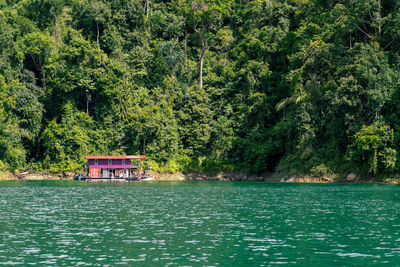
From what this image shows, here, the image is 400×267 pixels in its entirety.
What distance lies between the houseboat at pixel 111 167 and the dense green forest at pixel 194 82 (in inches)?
115

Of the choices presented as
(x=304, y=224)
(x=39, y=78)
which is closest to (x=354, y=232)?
(x=304, y=224)

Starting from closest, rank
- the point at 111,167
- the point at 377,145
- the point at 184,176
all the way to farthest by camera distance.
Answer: the point at 377,145 → the point at 111,167 → the point at 184,176

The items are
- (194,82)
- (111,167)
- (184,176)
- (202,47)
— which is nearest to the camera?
(111,167)

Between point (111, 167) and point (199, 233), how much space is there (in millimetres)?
66096

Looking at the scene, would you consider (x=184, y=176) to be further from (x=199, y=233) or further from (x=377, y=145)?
(x=199, y=233)

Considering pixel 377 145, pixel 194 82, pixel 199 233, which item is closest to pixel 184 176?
pixel 194 82

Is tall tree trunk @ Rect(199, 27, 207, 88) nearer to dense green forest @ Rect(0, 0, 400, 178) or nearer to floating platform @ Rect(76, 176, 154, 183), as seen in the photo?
dense green forest @ Rect(0, 0, 400, 178)

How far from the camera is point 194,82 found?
103500 mm

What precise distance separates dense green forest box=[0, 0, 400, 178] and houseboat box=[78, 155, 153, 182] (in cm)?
293

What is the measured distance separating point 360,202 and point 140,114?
5771cm

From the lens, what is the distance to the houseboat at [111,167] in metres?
89.8

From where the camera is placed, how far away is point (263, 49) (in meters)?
94.9

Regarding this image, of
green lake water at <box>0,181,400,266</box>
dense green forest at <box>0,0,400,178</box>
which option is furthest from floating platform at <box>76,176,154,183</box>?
green lake water at <box>0,181,400,266</box>

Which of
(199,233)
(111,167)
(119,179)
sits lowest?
(199,233)
